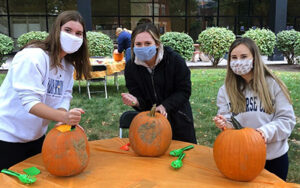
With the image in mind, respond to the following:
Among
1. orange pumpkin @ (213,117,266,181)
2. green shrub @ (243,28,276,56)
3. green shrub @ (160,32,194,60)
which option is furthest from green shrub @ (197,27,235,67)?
orange pumpkin @ (213,117,266,181)

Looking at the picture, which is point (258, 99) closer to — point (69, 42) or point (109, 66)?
point (69, 42)

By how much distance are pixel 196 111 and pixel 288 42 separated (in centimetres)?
960

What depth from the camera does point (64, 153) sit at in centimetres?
168

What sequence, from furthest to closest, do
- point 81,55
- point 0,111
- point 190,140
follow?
point 190,140, point 81,55, point 0,111

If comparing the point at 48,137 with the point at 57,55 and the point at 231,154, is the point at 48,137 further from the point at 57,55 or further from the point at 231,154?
the point at 231,154

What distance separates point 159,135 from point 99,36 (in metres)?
10.7

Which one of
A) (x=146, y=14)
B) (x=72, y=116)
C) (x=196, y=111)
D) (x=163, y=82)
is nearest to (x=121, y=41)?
(x=196, y=111)

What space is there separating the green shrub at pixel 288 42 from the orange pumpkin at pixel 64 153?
1394cm

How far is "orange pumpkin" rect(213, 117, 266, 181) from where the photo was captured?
64.6 inches

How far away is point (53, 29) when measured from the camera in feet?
6.54

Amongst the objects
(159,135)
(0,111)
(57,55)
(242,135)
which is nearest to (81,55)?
(57,55)

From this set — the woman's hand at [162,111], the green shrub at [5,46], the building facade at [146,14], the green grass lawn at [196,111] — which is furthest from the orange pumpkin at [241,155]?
the building facade at [146,14]

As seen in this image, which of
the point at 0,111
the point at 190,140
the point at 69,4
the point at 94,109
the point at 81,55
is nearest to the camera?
the point at 0,111

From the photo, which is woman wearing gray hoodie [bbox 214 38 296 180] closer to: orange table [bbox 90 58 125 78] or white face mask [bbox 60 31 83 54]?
white face mask [bbox 60 31 83 54]
